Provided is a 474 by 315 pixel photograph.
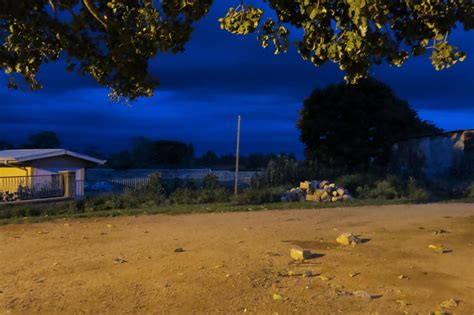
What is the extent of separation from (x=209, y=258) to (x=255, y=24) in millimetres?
3897

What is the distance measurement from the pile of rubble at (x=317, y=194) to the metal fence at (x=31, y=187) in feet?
36.8

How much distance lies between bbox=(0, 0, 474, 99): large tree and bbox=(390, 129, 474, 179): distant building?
23.5 meters

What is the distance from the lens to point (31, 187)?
25.4m

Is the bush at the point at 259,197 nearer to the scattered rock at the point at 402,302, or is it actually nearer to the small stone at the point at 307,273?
the small stone at the point at 307,273

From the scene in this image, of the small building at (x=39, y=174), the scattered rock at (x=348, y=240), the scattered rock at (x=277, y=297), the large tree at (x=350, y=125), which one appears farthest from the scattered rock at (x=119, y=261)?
the large tree at (x=350, y=125)

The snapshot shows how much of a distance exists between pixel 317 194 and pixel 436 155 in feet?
40.1

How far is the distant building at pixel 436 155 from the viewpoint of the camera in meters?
28.8

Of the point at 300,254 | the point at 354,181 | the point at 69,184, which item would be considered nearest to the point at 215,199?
the point at 354,181

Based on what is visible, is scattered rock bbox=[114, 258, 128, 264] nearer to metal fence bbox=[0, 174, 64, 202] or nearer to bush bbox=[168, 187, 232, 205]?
bush bbox=[168, 187, 232, 205]

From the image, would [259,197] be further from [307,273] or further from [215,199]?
[307,273]

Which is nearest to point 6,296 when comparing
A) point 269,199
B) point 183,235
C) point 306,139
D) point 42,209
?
point 183,235

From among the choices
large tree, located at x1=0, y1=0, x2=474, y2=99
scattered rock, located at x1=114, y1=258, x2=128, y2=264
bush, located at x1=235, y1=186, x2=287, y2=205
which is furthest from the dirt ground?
bush, located at x1=235, y1=186, x2=287, y2=205

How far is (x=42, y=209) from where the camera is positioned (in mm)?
18578

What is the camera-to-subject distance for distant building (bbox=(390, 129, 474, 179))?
2877cm
